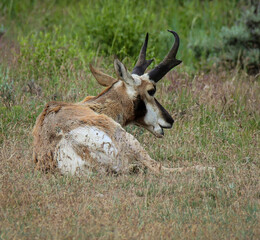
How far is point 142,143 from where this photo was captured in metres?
7.50

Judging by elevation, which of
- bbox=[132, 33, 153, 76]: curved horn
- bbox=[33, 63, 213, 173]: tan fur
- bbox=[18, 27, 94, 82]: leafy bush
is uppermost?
bbox=[132, 33, 153, 76]: curved horn

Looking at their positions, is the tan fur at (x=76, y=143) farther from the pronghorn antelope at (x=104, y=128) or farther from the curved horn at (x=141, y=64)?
the curved horn at (x=141, y=64)

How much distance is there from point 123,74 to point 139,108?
20.7 inches

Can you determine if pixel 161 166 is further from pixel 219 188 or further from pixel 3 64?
pixel 3 64

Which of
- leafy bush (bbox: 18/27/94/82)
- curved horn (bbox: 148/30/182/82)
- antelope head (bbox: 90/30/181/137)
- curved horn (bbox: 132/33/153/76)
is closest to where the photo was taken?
antelope head (bbox: 90/30/181/137)

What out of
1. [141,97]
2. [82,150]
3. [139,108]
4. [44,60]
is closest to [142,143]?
[139,108]

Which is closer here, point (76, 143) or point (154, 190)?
point (154, 190)

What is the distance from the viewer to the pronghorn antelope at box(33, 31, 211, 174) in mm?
5805

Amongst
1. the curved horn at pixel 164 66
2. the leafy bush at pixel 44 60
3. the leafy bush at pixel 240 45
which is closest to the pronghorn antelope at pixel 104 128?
the curved horn at pixel 164 66

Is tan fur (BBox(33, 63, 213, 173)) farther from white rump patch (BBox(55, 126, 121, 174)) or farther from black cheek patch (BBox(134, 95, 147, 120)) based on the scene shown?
black cheek patch (BBox(134, 95, 147, 120))

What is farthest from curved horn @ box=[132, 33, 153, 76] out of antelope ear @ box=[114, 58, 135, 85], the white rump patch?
the white rump patch

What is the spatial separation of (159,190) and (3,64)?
17.8 ft

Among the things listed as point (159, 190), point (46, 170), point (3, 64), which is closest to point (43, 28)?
point (3, 64)

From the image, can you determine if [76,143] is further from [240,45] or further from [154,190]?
[240,45]
